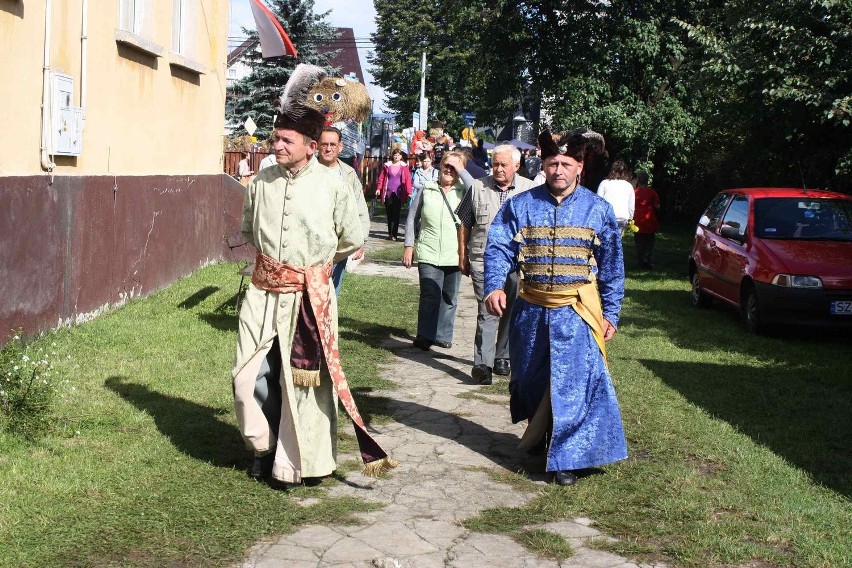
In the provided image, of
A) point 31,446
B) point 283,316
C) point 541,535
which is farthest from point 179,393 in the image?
point 541,535

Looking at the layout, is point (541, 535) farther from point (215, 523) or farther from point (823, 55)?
point (823, 55)

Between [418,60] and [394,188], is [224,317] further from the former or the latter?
[418,60]

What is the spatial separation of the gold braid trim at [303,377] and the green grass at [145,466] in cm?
56

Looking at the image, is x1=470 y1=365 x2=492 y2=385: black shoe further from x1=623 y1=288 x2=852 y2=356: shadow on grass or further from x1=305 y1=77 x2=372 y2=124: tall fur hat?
x1=623 y1=288 x2=852 y2=356: shadow on grass

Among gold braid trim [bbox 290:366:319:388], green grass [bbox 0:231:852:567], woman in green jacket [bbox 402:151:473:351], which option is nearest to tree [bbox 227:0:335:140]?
green grass [bbox 0:231:852:567]

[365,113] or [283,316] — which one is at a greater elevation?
[365,113]

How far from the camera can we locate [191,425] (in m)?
7.16

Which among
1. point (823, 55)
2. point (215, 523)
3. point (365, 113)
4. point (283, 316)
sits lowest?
point (215, 523)

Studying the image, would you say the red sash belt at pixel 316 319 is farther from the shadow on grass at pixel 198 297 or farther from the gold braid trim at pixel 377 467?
the shadow on grass at pixel 198 297

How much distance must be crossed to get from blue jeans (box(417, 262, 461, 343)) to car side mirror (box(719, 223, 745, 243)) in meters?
4.21

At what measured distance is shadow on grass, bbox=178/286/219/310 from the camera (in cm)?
1180

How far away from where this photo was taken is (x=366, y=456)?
617 centimetres

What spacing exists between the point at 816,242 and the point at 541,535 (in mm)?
8604

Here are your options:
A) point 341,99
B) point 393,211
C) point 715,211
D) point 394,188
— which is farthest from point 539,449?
point 393,211
